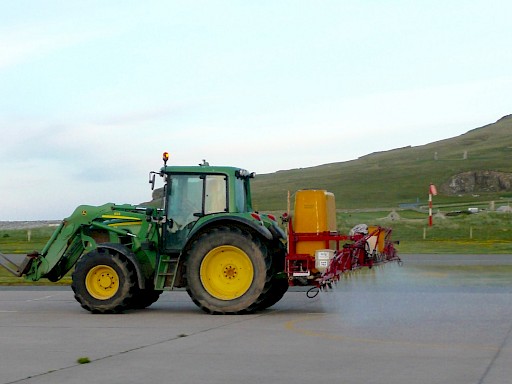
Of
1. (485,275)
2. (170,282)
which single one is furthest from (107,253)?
(485,275)

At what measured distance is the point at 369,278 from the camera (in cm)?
1983

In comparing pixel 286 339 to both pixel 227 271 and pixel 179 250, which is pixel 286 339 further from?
pixel 179 250

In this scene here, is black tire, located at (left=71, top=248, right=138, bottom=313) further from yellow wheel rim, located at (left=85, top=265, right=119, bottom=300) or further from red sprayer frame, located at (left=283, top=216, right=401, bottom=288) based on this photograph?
red sprayer frame, located at (left=283, top=216, right=401, bottom=288)

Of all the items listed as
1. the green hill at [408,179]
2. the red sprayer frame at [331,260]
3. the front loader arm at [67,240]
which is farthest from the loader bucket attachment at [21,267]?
the green hill at [408,179]

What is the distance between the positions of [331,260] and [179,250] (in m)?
2.79

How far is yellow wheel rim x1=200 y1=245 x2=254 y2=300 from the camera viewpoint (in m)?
17.4

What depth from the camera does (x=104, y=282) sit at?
17.8m

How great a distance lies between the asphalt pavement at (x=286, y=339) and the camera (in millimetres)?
10734

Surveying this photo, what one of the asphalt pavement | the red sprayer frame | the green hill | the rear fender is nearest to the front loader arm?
the asphalt pavement

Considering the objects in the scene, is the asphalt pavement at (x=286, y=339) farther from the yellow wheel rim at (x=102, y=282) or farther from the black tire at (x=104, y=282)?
the yellow wheel rim at (x=102, y=282)

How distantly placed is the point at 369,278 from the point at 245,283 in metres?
3.47

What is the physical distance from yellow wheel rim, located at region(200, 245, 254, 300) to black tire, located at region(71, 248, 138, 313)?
134 cm

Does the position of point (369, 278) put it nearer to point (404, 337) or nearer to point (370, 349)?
point (404, 337)

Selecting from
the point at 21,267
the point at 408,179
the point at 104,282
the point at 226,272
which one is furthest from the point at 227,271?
the point at 408,179
